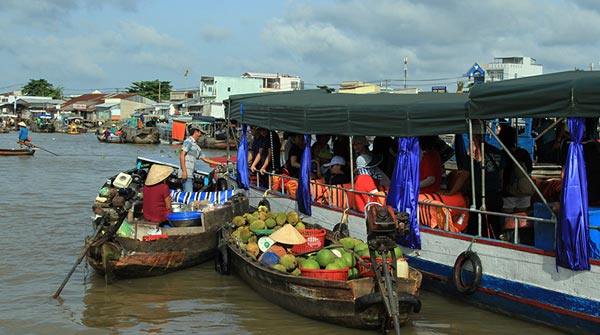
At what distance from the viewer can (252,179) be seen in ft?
42.3

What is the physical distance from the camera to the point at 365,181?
9.01 metres

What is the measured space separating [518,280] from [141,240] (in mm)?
4970

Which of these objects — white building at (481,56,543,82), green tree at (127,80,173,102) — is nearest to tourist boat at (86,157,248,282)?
white building at (481,56,543,82)

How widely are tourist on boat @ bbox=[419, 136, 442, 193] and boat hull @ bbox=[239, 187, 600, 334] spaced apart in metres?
0.75

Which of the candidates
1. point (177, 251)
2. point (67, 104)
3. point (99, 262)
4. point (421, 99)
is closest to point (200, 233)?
point (177, 251)

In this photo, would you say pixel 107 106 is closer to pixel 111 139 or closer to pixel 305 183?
pixel 111 139

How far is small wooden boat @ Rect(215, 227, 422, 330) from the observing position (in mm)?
6582

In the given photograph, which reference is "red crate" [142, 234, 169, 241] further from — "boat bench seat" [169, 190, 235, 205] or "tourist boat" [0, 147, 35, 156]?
"tourist boat" [0, 147, 35, 156]

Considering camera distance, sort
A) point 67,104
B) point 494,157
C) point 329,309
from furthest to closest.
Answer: point 67,104 < point 494,157 < point 329,309

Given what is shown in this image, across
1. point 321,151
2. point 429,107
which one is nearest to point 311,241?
point 429,107

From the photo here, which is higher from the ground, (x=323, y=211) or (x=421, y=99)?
(x=421, y=99)

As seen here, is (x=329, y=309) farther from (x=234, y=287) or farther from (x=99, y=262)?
(x=99, y=262)

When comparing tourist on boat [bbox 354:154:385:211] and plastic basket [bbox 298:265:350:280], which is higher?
tourist on boat [bbox 354:154:385:211]

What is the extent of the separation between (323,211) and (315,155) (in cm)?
174
